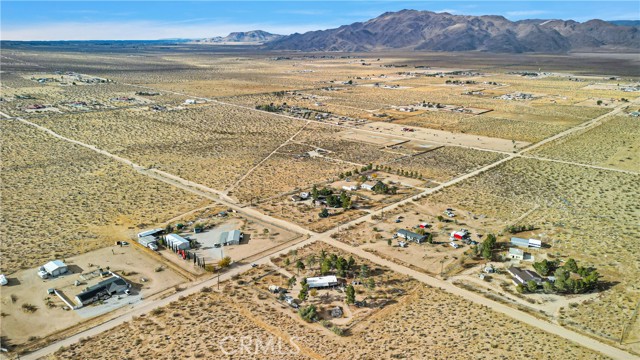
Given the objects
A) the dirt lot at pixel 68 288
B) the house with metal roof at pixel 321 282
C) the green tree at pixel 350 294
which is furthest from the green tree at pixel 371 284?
the dirt lot at pixel 68 288

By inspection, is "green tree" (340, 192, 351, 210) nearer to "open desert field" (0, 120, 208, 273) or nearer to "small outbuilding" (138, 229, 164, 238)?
"open desert field" (0, 120, 208, 273)

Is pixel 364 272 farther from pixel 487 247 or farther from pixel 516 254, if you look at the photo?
pixel 516 254

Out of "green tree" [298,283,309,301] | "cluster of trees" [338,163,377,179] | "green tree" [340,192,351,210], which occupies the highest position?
"cluster of trees" [338,163,377,179]

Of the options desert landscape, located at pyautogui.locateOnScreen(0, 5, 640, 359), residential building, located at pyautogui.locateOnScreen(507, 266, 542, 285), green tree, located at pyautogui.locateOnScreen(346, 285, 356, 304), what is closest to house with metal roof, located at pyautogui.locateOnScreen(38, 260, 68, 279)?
desert landscape, located at pyautogui.locateOnScreen(0, 5, 640, 359)

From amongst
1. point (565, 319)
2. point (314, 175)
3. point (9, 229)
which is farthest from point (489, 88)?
point (9, 229)

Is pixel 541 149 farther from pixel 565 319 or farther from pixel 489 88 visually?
pixel 489 88

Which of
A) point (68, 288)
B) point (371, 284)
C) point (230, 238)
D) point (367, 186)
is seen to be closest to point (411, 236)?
point (371, 284)

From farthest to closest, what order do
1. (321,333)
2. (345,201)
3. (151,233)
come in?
(345,201)
(151,233)
(321,333)
